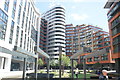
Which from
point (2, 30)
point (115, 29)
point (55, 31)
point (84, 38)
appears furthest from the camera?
point (55, 31)

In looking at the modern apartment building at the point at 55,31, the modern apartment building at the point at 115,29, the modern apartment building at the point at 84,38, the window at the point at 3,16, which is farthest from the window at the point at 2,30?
the modern apartment building at the point at 55,31

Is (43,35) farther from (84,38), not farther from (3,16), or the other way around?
(3,16)

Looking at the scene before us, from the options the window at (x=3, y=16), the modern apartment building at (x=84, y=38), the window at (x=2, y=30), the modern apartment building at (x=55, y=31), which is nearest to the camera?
the window at (x=3, y=16)

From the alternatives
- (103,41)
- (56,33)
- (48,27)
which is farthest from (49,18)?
(103,41)

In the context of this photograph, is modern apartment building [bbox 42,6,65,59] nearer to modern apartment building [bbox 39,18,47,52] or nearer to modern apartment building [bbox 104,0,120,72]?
modern apartment building [bbox 39,18,47,52]

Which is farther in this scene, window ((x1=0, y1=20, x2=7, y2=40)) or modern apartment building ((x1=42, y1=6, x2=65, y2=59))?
modern apartment building ((x1=42, y1=6, x2=65, y2=59))

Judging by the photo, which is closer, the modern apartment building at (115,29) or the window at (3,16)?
the window at (3,16)

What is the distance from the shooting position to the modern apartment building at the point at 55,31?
83.1m

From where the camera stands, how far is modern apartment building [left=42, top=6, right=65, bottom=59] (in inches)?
3270

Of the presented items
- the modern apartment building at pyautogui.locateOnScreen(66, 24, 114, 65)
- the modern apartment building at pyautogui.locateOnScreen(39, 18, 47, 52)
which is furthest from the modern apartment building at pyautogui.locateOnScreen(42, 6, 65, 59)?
the modern apartment building at pyautogui.locateOnScreen(66, 24, 114, 65)

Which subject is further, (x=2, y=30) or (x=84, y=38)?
(x=84, y=38)

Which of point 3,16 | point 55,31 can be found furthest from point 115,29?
point 55,31

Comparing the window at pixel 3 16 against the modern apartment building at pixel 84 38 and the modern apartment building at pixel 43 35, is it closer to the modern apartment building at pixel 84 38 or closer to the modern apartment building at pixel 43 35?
the modern apartment building at pixel 84 38

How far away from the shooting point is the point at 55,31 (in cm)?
8500
